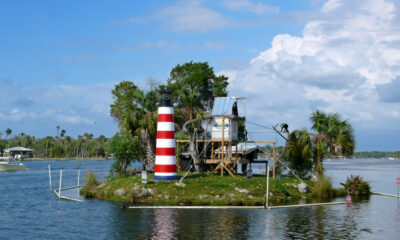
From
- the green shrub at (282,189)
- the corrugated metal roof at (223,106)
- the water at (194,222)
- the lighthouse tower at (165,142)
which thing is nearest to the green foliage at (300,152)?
the green shrub at (282,189)

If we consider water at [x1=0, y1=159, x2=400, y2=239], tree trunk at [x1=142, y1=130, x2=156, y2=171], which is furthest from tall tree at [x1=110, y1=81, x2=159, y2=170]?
water at [x1=0, y1=159, x2=400, y2=239]

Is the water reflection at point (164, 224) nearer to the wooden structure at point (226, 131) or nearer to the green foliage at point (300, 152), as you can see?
the wooden structure at point (226, 131)

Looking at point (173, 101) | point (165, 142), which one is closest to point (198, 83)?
A: point (173, 101)

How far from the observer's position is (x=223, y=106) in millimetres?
45688

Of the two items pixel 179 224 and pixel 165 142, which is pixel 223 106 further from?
pixel 179 224

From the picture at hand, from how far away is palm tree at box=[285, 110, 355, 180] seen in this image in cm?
4322

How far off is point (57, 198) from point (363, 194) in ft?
98.7

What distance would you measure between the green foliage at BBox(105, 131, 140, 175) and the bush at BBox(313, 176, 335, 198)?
20297mm

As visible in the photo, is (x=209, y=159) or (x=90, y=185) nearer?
(x=90, y=185)

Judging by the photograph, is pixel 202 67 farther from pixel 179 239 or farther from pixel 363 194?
pixel 179 239

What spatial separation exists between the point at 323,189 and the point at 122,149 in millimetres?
21688

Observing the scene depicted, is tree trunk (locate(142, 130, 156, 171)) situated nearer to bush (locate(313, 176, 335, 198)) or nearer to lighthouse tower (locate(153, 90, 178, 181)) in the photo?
lighthouse tower (locate(153, 90, 178, 181))

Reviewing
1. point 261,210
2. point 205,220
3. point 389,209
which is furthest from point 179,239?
point 389,209

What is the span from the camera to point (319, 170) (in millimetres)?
43625
